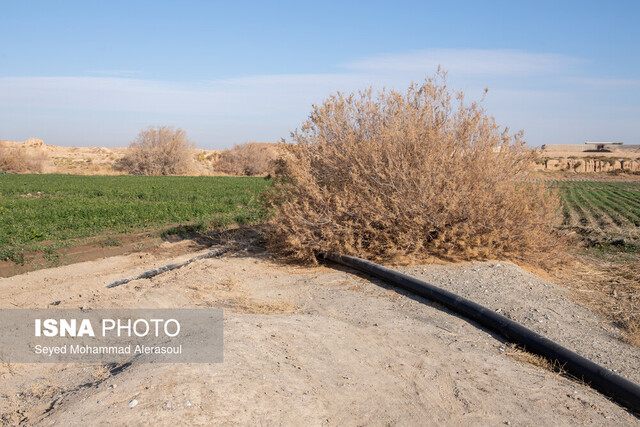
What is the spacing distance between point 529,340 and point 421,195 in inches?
140

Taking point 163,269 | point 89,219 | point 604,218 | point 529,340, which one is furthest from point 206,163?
point 529,340

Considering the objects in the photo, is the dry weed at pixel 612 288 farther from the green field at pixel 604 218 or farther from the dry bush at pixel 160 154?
the dry bush at pixel 160 154

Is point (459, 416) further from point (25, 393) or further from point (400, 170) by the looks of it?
point (400, 170)

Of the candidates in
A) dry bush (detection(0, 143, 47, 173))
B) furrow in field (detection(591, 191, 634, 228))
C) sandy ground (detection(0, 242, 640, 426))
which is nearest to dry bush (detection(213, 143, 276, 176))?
dry bush (detection(0, 143, 47, 173))

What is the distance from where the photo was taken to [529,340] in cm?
487

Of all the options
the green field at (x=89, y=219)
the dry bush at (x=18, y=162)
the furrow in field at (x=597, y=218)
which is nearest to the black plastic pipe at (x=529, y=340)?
the green field at (x=89, y=219)

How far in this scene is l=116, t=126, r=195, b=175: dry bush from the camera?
50.6 metres

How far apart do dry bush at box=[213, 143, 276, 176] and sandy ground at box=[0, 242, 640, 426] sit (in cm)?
4927

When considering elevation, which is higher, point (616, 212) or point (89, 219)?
point (89, 219)

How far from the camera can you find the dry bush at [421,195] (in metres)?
8.04

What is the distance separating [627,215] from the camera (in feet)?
55.7

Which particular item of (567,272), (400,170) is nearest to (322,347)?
(400,170)

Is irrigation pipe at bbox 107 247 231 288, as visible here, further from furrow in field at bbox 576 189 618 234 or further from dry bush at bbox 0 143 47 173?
dry bush at bbox 0 143 47 173

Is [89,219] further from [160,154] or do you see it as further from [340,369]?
[160,154]
